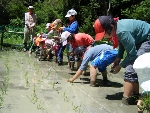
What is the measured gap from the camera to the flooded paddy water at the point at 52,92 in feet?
17.4

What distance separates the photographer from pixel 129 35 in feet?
17.1

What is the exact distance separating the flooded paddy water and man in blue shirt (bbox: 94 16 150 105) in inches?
21.0

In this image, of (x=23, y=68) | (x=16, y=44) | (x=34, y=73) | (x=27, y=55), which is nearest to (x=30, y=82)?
(x=34, y=73)

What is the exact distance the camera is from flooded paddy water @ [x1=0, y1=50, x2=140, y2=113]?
5.30 meters

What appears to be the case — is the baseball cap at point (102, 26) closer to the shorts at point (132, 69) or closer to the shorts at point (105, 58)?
the shorts at point (132, 69)

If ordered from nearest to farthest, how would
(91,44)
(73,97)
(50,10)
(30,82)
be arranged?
(73,97), (30,82), (91,44), (50,10)

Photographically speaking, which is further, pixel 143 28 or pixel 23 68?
pixel 23 68

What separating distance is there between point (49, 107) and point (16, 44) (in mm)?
7857

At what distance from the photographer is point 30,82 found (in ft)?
23.1

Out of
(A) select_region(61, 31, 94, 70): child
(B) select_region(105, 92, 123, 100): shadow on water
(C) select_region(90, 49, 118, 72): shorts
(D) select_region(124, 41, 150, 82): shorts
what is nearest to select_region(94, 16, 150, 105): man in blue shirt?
(D) select_region(124, 41, 150, 82): shorts

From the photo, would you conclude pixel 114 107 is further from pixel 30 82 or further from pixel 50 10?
pixel 50 10

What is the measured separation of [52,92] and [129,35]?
6.40ft

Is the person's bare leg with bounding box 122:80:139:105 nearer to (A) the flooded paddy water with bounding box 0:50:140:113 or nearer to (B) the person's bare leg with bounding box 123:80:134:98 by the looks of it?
(B) the person's bare leg with bounding box 123:80:134:98

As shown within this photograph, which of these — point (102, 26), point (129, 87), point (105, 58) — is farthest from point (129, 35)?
point (105, 58)
